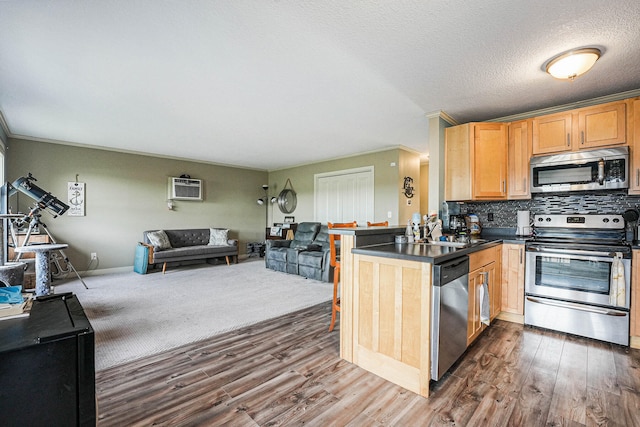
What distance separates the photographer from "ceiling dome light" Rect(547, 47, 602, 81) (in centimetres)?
221

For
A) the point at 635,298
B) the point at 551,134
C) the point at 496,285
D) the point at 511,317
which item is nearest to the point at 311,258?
the point at 496,285

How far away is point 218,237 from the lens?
6727 millimetres

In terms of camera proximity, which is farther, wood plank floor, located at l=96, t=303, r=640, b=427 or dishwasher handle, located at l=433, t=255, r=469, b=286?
dishwasher handle, located at l=433, t=255, r=469, b=286

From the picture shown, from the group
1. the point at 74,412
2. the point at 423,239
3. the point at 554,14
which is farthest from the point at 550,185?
the point at 74,412

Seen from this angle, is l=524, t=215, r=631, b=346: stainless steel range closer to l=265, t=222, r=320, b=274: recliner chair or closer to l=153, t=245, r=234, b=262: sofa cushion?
l=265, t=222, r=320, b=274: recliner chair

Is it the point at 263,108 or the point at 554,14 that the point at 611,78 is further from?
the point at 263,108

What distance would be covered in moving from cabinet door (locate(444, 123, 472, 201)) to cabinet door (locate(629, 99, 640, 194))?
136cm

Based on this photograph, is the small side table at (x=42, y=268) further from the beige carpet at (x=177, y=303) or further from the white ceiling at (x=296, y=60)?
the white ceiling at (x=296, y=60)

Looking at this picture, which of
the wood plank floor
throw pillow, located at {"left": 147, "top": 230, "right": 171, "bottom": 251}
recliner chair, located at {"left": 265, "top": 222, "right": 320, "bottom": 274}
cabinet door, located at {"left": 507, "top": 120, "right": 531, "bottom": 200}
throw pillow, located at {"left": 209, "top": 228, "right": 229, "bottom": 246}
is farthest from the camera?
throw pillow, located at {"left": 209, "top": 228, "right": 229, "bottom": 246}

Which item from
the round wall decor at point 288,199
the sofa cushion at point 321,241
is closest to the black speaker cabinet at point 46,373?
the sofa cushion at point 321,241

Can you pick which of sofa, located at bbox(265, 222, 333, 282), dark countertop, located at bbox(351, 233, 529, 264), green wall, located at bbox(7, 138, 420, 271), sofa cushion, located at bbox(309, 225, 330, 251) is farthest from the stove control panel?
sofa cushion, located at bbox(309, 225, 330, 251)

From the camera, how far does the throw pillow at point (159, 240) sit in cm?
567

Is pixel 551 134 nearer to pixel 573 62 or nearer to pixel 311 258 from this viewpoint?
pixel 573 62

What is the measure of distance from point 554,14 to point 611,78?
1451 millimetres
